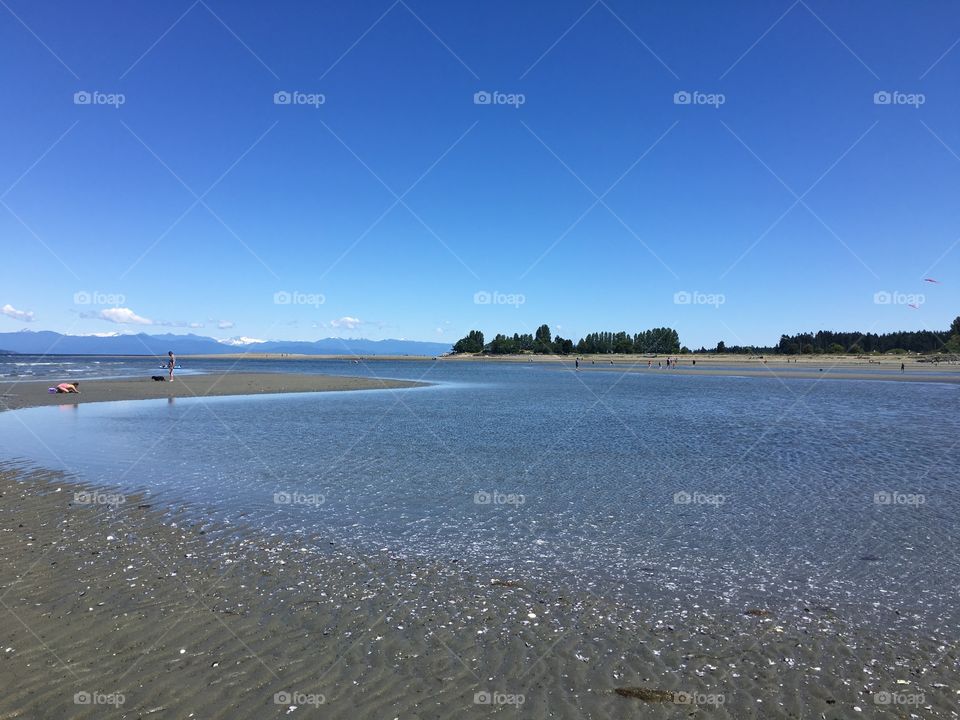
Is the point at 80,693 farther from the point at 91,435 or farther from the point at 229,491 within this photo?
the point at 91,435

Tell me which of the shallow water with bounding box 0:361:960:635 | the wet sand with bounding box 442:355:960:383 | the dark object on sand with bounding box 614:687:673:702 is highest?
the wet sand with bounding box 442:355:960:383

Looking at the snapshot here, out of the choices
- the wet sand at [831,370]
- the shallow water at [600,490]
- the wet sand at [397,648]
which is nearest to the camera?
the wet sand at [397,648]

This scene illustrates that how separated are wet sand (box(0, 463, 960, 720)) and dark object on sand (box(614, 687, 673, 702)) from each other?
0.07 feet

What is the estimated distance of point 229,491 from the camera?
1334cm

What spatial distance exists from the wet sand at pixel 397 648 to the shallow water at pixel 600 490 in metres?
0.77

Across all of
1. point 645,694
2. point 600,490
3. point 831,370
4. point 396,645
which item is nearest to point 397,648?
point 396,645

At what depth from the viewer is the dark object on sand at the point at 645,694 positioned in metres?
5.54

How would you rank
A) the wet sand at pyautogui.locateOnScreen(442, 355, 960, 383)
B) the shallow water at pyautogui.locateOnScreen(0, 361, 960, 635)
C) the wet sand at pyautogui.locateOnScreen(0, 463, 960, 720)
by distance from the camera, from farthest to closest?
the wet sand at pyautogui.locateOnScreen(442, 355, 960, 383) → the shallow water at pyautogui.locateOnScreen(0, 361, 960, 635) → the wet sand at pyautogui.locateOnScreen(0, 463, 960, 720)

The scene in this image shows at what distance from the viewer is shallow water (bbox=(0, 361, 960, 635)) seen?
8.78 metres

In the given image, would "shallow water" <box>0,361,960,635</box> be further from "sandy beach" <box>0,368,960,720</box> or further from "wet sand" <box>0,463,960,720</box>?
"wet sand" <box>0,463,960,720</box>

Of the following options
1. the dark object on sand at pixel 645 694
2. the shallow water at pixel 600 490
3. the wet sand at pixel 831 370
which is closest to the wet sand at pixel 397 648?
the dark object on sand at pixel 645 694

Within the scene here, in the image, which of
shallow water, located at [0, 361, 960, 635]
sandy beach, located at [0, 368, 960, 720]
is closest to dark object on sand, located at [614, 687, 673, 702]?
sandy beach, located at [0, 368, 960, 720]

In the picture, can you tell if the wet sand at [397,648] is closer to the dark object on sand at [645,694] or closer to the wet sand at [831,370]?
the dark object on sand at [645,694]

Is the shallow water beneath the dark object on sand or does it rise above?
above
